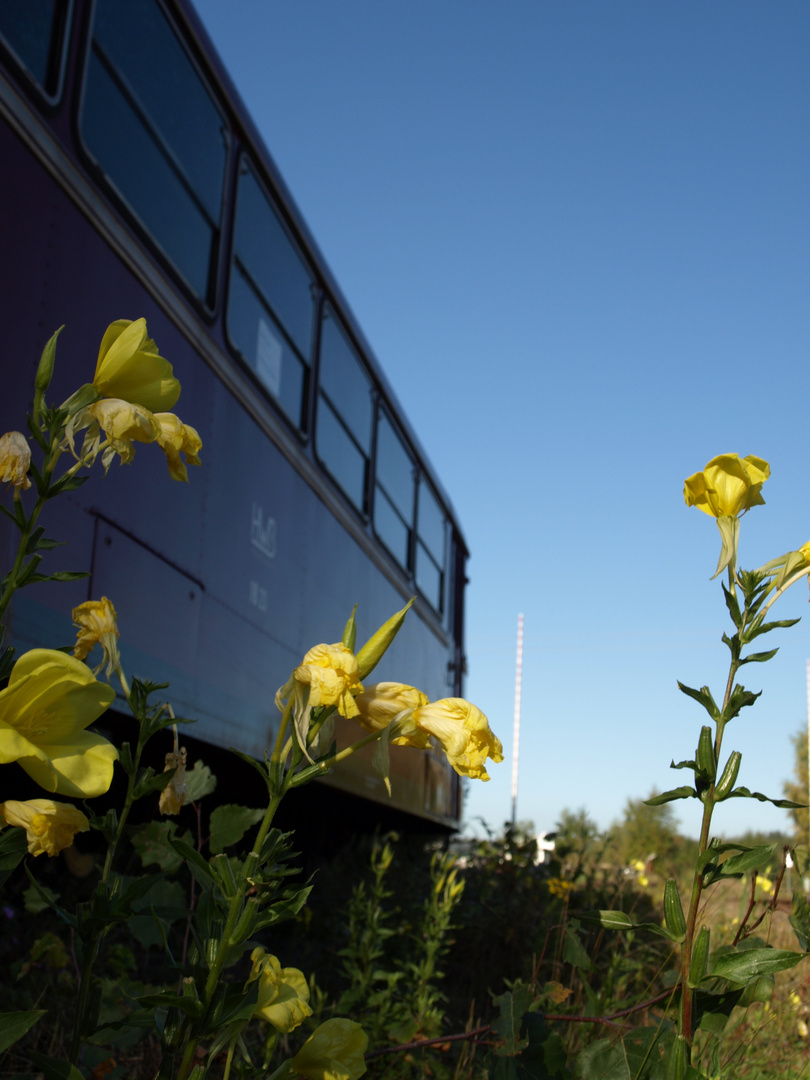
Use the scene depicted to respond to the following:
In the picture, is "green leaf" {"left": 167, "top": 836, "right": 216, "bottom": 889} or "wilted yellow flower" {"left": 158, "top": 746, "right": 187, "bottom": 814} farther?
"wilted yellow flower" {"left": 158, "top": 746, "right": 187, "bottom": 814}

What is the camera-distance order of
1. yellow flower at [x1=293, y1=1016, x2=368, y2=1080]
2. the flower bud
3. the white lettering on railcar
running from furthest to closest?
the white lettering on railcar → yellow flower at [x1=293, y1=1016, x2=368, y2=1080] → the flower bud

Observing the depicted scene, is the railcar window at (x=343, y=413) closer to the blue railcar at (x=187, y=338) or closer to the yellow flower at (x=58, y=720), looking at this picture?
the blue railcar at (x=187, y=338)

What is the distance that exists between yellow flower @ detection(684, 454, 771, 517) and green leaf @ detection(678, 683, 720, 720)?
0.25 metres

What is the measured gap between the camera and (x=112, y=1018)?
1.56m

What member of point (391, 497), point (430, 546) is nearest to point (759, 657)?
point (391, 497)

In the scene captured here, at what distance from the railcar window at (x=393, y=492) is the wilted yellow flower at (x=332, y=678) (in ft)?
17.9

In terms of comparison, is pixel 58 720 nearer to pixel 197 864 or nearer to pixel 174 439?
pixel 197 864

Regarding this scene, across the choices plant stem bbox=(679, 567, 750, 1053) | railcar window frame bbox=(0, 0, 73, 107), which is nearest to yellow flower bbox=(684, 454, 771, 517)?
plant stem bbox=(679, 567, 750, 1053)

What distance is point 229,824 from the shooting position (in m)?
1.61

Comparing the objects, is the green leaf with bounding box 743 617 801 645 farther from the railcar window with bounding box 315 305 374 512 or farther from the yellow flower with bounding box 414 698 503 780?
the railcar window with bounding box 315 305 374 512

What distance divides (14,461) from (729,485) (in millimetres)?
919

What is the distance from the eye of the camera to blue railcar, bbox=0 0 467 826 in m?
2.87

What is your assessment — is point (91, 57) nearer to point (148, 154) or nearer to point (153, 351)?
point (148, 154)

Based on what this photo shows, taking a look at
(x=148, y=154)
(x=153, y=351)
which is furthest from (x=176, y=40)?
(x=153, y=351)
